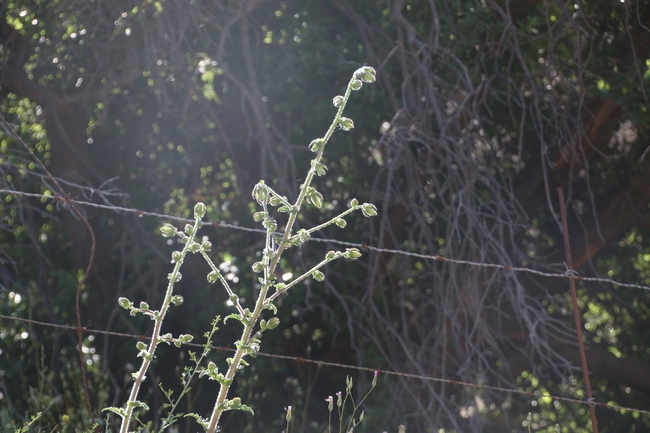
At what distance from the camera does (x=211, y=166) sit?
499cm

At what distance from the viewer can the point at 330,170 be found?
4711mm

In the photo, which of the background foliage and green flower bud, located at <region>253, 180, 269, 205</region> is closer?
green flower bud, located at <region>253, 180, 269, 205</region>

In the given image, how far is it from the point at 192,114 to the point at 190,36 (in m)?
0.58

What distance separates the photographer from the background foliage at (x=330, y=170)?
13.1ft

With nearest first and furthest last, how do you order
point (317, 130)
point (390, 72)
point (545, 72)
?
point (545, 72), point (390, 72), point (317, 130)

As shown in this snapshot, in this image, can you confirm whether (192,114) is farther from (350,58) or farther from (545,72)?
(545,72)

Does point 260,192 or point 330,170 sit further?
point 330,170

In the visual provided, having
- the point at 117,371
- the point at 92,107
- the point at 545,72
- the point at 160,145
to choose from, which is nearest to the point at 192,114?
the point at 160,145

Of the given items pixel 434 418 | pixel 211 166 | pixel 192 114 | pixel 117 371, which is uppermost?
pixel 192 114

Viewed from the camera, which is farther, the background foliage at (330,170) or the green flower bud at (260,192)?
the background foliage at (330,170)

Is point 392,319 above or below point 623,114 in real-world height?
below

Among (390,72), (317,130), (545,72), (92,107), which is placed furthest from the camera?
(92,107)

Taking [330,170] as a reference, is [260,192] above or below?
above

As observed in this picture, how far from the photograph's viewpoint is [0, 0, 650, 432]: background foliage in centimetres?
398
